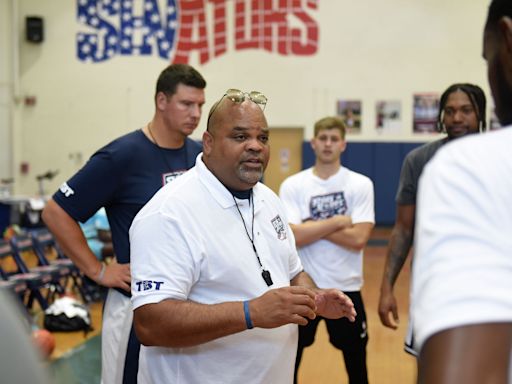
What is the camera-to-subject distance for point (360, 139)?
50.8ft

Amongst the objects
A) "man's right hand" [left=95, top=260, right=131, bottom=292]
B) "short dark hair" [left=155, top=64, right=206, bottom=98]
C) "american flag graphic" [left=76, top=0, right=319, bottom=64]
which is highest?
"american flag graphic" [left=76, top=0, right=319, bottom=64]

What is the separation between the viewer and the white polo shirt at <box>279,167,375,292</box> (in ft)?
15.9

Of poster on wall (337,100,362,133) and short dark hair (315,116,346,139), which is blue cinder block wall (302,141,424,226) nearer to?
poster on wall (337,100,362,133)

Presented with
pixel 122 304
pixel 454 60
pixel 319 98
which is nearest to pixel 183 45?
pixel 319 98

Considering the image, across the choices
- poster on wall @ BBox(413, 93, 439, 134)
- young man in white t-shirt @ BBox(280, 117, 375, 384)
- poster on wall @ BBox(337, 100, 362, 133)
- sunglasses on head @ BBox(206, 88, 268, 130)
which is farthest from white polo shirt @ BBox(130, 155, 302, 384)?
poster on wall @ BBox(413, 93, 439, 134)

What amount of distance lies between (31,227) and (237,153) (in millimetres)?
12301

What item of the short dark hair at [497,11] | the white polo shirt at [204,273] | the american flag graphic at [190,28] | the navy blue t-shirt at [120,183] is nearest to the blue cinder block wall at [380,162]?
the american flag graphic at [190,28]

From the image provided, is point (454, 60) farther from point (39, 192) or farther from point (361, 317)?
point (361, 317)

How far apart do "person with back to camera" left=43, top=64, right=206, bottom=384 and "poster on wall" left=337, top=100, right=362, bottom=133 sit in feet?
40.3

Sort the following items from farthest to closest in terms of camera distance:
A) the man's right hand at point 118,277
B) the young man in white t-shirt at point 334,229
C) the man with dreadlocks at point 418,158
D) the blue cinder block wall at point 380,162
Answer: the blue cinder block wall at point 380,162
the young man in white t-shirt at point 334,229
the man with dreadlocks at point 418,158
the man's right hand at point 118,277

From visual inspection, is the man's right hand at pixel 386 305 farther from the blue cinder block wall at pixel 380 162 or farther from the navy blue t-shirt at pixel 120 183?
the blue cinder block wall at pixel 380 162

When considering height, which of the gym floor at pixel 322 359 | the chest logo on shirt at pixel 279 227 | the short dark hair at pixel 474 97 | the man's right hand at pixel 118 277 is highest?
the short dark hair at pixel 474 97

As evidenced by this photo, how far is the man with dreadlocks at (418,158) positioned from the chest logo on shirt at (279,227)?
106 cm

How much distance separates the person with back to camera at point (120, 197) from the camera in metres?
3.32
